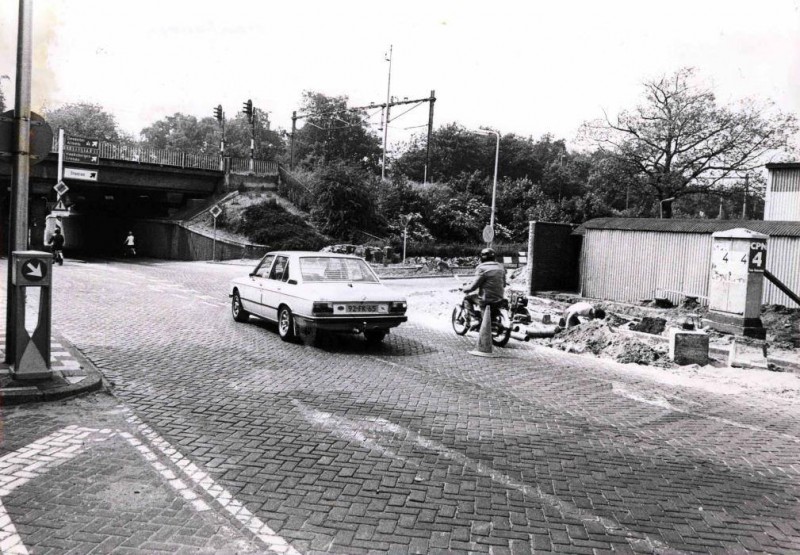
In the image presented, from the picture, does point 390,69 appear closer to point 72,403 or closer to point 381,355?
point 381,355

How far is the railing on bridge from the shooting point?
36062mm

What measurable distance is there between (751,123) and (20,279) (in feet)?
131

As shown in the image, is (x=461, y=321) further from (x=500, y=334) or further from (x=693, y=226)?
(x=693, y=226)

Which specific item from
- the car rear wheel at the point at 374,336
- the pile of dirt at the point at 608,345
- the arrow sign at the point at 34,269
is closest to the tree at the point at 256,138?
the pile of dirt at the point at 608,345

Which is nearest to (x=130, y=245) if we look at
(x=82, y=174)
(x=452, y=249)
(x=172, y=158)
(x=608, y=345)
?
(x=82, y=174)

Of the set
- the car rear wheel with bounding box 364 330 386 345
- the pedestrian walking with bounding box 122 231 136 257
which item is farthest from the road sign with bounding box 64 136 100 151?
the car rear wheel with bounding box 364 330 386 345

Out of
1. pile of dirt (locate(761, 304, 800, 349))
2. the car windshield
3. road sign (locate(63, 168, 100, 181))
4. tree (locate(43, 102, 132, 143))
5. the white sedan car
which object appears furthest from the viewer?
tree (locate(43, 102, 132, 143))

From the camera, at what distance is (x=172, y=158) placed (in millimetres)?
39406

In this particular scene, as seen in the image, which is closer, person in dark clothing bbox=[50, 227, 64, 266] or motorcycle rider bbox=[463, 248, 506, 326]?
motorcycle rider bbox=[463, 248, 506, 326]

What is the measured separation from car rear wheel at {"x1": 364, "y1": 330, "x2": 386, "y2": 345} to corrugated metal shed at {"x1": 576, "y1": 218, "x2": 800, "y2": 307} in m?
9.19

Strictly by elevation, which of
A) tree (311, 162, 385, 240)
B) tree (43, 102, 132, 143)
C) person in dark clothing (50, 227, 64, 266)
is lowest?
person in dark clothing (50, 227, 64, 266)

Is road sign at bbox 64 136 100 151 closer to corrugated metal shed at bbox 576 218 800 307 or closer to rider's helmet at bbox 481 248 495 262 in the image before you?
corrugated metal shed at bbox 576 218 800 307

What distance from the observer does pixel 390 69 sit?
157 ft

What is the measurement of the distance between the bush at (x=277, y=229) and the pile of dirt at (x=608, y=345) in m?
26.1
